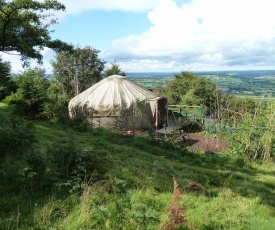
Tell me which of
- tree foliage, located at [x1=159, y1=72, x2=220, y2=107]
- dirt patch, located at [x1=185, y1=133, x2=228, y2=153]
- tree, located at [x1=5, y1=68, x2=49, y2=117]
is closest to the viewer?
dirt patch, located at [x1=185, y1=133, x2=228, y2=153]

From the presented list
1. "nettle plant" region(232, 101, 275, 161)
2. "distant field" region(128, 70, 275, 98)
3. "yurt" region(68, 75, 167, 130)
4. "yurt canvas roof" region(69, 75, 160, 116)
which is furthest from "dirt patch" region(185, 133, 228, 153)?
"yurt canvas roof" region(69, 75, 160, 116)

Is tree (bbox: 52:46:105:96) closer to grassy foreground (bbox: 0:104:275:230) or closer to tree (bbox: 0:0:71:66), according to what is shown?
tree (bbox: 0:0:71:66)

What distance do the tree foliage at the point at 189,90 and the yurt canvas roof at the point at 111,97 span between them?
33.2ft

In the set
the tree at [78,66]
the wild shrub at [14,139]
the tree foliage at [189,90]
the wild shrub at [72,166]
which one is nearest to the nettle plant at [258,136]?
the wild shrub at [72,166]

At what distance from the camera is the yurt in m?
15.5

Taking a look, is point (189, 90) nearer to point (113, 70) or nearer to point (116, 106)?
point (113, 70)

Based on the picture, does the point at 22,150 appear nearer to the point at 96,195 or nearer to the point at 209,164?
the point at 96,195

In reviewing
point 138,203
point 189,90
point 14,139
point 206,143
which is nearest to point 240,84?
point 189,90

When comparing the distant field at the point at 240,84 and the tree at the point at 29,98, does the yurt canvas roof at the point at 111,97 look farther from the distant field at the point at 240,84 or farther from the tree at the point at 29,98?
the distant field at the point at 240,84

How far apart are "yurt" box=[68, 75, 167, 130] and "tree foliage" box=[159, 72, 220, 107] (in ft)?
32.6

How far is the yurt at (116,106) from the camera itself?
15480 mm

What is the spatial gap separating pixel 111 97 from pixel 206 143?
19.4ft

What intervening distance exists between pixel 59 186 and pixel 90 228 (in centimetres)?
93

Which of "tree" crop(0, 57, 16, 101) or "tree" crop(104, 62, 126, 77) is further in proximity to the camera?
"tree" crop(104, 62, 126, 77)
